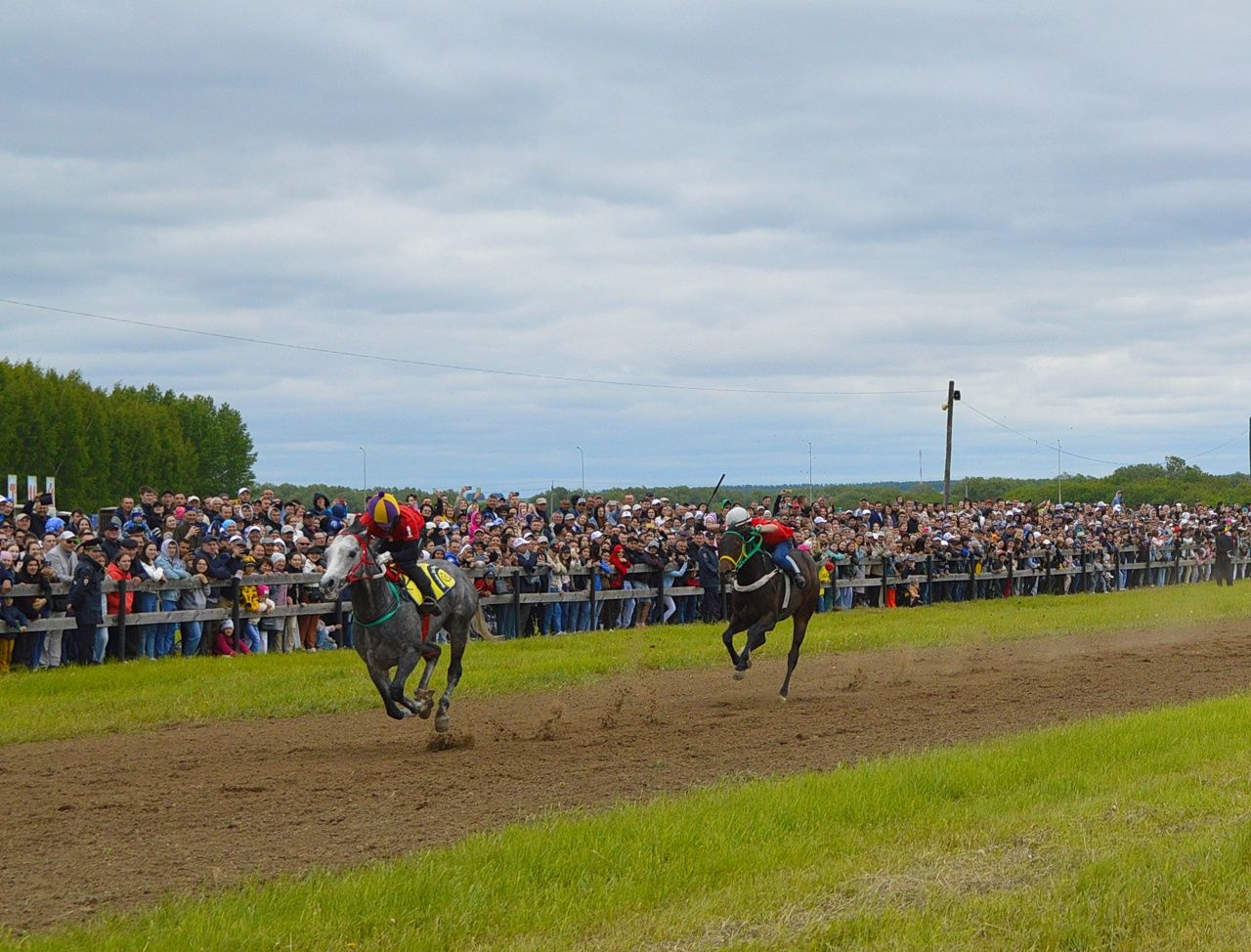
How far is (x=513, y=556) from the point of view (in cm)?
2303

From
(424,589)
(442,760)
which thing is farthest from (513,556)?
(442,760)

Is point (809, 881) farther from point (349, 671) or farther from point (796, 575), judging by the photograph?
point (349, 671)

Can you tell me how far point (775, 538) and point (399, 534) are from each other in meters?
5.94

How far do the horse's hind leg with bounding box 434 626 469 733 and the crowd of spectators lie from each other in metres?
1.64

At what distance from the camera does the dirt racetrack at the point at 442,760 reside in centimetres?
821

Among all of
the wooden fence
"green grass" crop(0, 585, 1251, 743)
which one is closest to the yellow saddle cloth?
"green grass" crop(0, 585, 1251, 743)

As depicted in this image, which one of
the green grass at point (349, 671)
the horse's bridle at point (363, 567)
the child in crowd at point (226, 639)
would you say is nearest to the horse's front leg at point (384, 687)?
the horse's bridle at point (363, 567)

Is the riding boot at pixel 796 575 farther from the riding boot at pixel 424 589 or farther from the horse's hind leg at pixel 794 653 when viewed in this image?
the riding boot at pixel 424 589

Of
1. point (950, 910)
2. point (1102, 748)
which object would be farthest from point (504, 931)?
point (1102, 748)

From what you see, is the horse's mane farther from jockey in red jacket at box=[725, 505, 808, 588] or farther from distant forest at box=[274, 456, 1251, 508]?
distant forest at box=[274, 456, 1251, 508]

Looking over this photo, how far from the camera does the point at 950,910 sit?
6.79 metres

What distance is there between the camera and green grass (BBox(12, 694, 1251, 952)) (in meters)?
6.48

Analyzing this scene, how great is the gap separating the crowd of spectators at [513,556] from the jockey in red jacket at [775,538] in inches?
46.6

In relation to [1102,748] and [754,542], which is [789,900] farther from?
[754,542]
